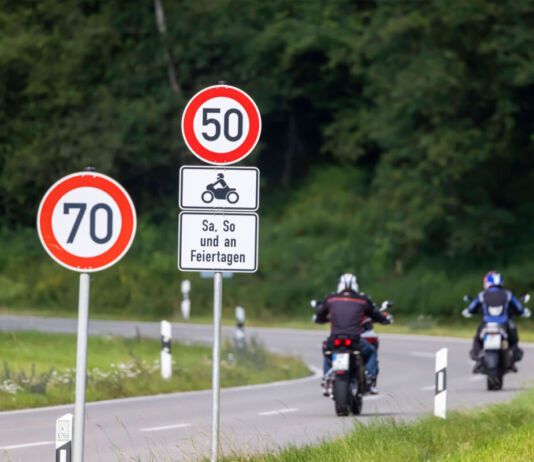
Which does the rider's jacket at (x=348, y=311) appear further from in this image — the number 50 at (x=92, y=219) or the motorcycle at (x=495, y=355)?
the number 50 at (x=92, y=219)

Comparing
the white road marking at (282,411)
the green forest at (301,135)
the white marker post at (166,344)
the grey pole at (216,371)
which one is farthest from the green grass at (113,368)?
the green forest at (301,135)

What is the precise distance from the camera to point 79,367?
903 cm

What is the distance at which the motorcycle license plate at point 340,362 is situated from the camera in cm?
1650

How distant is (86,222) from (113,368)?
13364 millimetres

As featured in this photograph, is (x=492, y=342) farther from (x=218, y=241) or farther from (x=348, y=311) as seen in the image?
(x=218, y=241)

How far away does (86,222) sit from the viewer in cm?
919

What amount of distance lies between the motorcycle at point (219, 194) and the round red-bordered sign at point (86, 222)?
1.34 m

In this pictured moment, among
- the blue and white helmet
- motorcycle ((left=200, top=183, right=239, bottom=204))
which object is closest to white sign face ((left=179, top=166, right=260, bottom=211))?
motorcycle ((left=200, top=183, right=239, bottom=204))

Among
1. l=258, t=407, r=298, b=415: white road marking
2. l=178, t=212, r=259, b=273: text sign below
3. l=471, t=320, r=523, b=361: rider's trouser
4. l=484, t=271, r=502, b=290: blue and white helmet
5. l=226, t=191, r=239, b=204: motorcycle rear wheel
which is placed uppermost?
l=226, t=191, r=239, b=204: motorcycle rear wheel

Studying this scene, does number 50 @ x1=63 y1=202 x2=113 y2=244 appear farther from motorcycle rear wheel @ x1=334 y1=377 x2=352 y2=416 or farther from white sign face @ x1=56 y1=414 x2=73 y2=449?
motorcycle rear wheel @ x1=334 y1=377 x2=352 y2=416

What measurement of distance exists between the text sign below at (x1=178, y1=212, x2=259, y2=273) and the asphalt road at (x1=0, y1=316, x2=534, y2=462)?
4.66ft

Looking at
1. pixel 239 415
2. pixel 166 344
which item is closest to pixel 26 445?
pixel 239 415

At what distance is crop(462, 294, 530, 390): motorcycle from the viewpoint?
67.7 feet

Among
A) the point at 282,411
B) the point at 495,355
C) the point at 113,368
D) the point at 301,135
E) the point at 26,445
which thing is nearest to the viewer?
the point at 26,445
